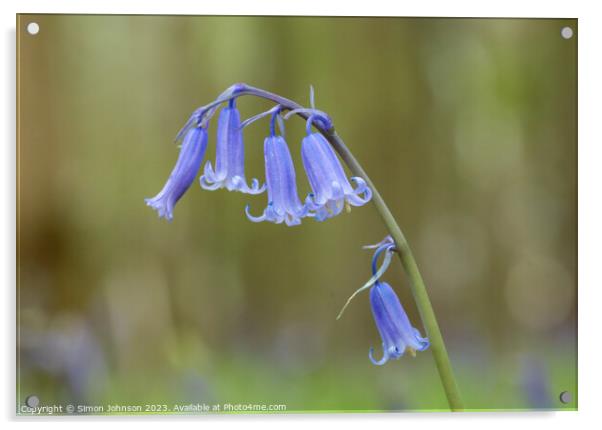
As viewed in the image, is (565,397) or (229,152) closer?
(229,152)

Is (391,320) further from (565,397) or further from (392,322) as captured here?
(565,397)

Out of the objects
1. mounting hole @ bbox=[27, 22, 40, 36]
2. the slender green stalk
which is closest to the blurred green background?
mounting hole @ bbox=[27, 22, 40, 36]

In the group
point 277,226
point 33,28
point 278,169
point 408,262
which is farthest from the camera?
point 277,226

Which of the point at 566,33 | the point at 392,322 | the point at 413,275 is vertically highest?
the point at 566,33

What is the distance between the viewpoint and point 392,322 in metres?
2.25

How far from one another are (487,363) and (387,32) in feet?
4.08

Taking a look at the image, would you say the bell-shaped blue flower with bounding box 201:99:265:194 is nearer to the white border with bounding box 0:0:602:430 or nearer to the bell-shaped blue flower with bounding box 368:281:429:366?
the bell-shaped blue flower with bounding box 368:281:429:366

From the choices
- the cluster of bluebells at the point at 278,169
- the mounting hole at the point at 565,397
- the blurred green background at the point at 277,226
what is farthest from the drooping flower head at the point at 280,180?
the mounting hole at the point at 565,397

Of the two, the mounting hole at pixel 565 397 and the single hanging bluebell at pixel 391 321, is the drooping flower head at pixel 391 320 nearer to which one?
the single hanging bluebell at pixel 391 321

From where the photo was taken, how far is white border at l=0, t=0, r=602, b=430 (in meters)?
2.56

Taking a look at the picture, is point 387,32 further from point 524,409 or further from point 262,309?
point 524,409

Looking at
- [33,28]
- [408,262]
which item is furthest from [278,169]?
[33,28]
